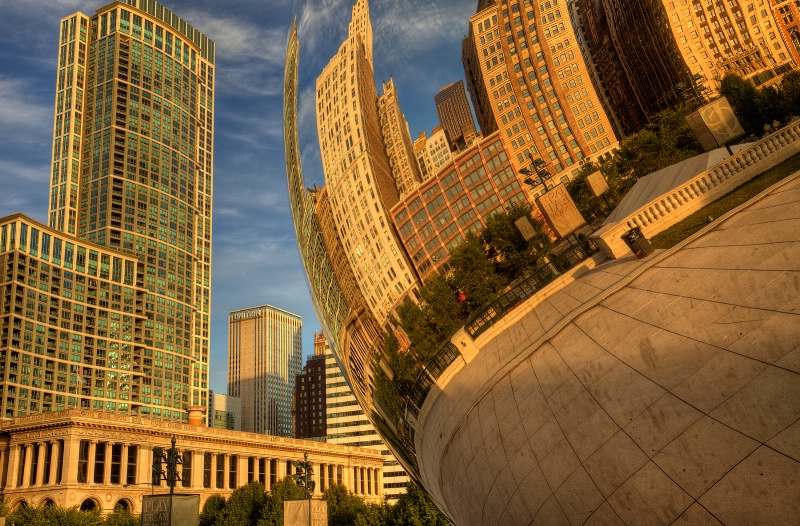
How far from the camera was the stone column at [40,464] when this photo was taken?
66812mm

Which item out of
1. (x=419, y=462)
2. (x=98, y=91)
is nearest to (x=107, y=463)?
(x=419, y=462)

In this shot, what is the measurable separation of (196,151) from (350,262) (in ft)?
531

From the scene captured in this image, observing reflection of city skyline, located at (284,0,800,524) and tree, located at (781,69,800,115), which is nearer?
tree, located at (781,69,800,115)

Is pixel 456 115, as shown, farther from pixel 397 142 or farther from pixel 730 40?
pixel 730 40

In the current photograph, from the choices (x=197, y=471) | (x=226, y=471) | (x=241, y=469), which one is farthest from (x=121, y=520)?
(x=241, y=469)

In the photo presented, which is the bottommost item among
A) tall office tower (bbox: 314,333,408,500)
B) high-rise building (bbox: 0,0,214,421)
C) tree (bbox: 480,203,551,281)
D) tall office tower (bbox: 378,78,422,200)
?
tree (bbox: 480,203,551,281)

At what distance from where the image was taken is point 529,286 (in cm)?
299

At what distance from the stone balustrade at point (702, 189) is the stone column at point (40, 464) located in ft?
260

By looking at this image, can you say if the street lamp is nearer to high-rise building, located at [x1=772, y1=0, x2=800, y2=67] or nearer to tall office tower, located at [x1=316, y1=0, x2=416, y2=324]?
tall office tower, located at [x1=316, y1=0, x2=416, y2=324]

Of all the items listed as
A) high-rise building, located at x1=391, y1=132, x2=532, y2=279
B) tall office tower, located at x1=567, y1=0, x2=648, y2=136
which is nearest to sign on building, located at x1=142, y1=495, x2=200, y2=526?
high-rise building, located at x1=391, y1=132, x2=532, y2=279

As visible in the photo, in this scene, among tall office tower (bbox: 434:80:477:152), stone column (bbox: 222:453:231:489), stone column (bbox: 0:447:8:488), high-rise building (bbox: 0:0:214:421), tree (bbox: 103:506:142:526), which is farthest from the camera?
high-rise building (bbox: 0:0:214:421)

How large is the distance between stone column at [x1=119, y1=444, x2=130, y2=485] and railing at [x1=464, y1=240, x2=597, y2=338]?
257 ft

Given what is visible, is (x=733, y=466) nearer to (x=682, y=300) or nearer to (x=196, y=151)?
(x=682, y=300)

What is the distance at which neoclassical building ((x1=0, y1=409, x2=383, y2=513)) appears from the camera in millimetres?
66625
